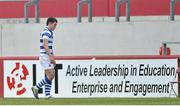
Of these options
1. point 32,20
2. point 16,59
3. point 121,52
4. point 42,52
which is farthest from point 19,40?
point 42,52

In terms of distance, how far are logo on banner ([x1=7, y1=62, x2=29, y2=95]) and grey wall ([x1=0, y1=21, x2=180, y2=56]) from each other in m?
6.28

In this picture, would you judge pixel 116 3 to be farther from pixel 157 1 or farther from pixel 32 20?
pixel 32 20

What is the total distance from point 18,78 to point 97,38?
21.4 feet

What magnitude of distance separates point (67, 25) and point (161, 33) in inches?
119

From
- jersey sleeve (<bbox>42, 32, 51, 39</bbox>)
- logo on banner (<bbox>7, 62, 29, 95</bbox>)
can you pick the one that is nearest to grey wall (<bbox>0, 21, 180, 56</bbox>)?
logo on banner (<bbox>7, 62, 29, 95</bbox>)

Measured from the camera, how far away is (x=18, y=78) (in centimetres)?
1928

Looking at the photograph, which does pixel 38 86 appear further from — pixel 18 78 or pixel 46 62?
pixel 18 78

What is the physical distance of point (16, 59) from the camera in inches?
765

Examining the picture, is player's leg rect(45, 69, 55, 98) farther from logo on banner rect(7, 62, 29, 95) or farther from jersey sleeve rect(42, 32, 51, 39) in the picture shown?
logo on banner rect(7, 62, 29, 95)

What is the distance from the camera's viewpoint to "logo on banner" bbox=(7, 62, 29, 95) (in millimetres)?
19219

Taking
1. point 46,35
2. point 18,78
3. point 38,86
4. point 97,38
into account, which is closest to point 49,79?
point 38,86

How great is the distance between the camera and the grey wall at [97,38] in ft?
81.1

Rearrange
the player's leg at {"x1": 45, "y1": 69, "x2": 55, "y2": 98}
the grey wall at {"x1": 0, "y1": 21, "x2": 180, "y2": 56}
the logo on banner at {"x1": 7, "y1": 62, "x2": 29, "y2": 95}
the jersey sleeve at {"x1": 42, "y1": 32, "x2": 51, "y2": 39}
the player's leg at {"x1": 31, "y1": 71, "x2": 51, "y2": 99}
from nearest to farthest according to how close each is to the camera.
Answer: the jersey sleeve at {"x1": 42, "y1": 32, "x2": 51, "y2": 39} → the player's leg at {"x1": 45, "y1": 69, "x2": 55, "y2": 98} → the player's leg at {"x1": 31, "y1": 71, "x2": 51, "y2": 99} → the logo on banner at {"x1": 7, "y1": 62, "x2": 29, "y2": 95} → the grey wall at {"x1": 0, "y1": 21, "x2": 180, "y2": 56}

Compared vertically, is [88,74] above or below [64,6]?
below
